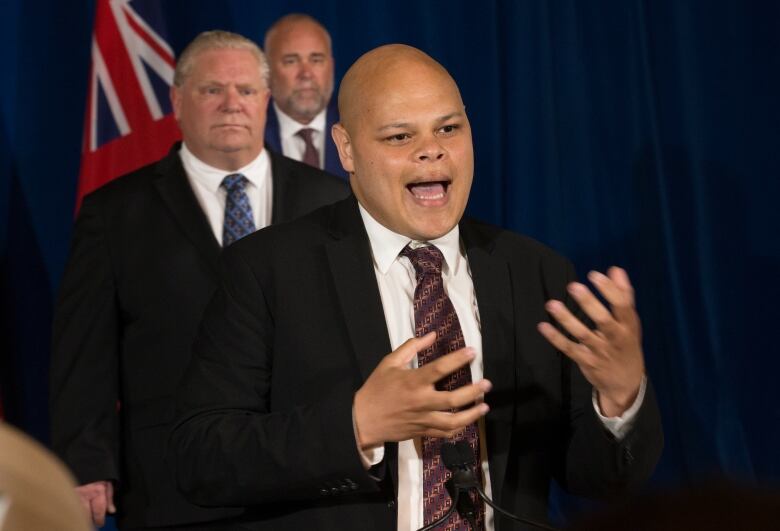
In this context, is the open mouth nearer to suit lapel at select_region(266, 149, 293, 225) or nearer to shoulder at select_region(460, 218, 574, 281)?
shoulder at select_region(460, 218, 574, 281)

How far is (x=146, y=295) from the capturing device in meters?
2.71

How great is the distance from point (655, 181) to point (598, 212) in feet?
0.62

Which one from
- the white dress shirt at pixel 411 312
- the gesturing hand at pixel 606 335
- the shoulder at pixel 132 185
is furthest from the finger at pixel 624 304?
the shoulder at pixel 132 185

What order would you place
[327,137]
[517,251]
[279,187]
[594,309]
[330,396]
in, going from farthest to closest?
[327,137] < [279,187] < [517,251] < [330,396] < [594,309]

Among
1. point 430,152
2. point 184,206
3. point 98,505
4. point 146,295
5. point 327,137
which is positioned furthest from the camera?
point 327,137

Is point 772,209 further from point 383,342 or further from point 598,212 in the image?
point 383,342

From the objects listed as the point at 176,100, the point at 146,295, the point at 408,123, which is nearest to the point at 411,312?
the point at 408,123

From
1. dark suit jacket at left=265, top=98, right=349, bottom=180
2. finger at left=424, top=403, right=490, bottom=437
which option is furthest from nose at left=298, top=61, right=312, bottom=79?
finger at left=424, top=403, right=490, bottom=437

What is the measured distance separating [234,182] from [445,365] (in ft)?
4.88

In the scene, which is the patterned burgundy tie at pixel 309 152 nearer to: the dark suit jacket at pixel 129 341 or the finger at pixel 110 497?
the dark suit jacket at pixel 129 341

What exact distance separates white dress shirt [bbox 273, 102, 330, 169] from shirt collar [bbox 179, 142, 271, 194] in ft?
0.94

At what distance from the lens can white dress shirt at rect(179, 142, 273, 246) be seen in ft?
9.44

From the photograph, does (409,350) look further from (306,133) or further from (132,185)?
(306,133)

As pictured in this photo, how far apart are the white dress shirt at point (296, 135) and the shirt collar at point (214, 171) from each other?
286mm
